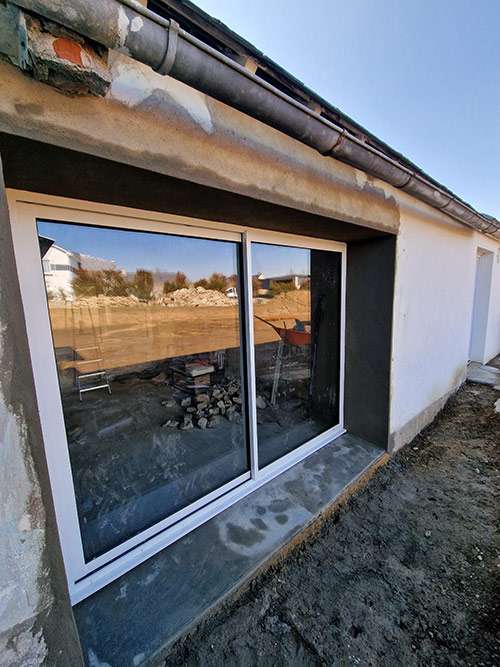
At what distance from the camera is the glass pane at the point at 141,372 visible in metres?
1.86

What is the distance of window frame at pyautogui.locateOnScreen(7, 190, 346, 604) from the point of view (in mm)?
1433

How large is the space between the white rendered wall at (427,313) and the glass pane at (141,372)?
2.01m

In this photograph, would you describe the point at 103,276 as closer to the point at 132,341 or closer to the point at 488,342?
the point at 132,341

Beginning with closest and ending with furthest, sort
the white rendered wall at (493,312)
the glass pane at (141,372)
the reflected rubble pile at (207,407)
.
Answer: the glass pane at (141,372), the reflected rubble pile at (207,407), the white rendered wall at (493,312)

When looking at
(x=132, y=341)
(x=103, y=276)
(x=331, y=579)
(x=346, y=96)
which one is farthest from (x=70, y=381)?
(x=346, y=96)

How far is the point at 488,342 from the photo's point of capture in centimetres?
702

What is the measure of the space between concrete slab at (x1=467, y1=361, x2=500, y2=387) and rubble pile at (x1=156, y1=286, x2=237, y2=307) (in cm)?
603

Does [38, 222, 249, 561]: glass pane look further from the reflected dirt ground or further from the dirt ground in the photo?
the dirt ground

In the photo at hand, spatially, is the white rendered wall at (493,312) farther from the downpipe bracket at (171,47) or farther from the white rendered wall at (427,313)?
the downpipe bracket at (171,47)

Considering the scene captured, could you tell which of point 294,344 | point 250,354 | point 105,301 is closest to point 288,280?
point 294,344

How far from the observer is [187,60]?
40.4 inches

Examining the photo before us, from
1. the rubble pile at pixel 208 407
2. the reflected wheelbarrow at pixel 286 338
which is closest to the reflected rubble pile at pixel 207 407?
the rubble pile at pixel 208 407

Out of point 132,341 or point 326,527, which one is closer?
point 326,527

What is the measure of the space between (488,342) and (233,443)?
784 cm
